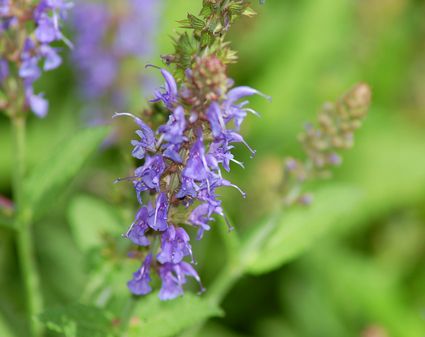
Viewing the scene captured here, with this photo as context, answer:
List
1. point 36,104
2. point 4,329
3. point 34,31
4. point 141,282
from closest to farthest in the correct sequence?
1. point 141,282
2. point 34,31
3. point 36,104
4. point 4,329

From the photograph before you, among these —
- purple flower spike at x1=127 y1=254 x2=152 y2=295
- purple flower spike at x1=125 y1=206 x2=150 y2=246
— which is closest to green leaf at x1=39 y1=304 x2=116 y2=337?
purple flower spike at x1=127 y1=254 x2=152 y2=295

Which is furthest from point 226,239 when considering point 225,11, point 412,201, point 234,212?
point 412,201

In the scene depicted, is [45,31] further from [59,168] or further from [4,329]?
[4,329]

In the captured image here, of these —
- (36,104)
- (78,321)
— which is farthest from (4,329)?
(36,104)

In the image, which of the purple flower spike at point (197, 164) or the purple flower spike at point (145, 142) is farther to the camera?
the purple flower spike at point (145, 142)

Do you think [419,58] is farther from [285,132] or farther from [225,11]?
[225,11]

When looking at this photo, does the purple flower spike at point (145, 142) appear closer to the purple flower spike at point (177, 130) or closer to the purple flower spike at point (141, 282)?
the purple flower spike at point (177, 130)

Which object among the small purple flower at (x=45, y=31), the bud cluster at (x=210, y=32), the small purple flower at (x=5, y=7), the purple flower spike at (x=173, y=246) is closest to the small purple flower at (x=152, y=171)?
the purple flower spike at (x=173, y=246)

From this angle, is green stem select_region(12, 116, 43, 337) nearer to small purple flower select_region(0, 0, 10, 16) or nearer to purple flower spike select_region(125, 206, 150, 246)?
small purple flower select_region(0, 0, 10, 16)
